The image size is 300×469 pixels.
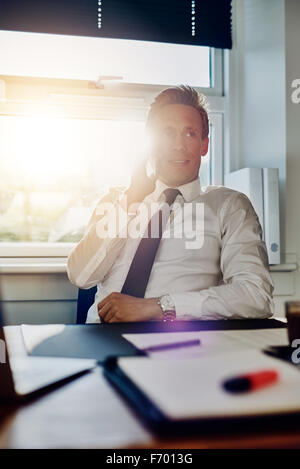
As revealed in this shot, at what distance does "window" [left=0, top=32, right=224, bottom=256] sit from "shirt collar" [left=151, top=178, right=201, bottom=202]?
17.7 inches

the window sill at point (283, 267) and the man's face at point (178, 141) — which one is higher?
the man's face at point (178, 141)

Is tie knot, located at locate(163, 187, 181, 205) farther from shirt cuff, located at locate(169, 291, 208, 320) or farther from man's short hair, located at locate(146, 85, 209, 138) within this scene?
shirt cuff, located at locate(169, 291, 208, 320)

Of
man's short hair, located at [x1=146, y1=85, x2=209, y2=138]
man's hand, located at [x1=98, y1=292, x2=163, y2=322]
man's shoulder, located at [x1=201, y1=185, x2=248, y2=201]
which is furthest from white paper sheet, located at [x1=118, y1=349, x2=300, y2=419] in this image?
man's short hair, located at [x1=146, y1=85, x2=209, y2=138]

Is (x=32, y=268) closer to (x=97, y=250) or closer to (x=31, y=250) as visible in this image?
(x=31, y=250)

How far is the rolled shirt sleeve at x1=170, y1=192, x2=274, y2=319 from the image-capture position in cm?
129

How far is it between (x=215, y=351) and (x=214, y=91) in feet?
6.09

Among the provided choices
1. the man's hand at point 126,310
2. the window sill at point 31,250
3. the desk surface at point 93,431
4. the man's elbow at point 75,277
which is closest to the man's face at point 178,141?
the man's elbow at point 75,277

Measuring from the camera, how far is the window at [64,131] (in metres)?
2.10

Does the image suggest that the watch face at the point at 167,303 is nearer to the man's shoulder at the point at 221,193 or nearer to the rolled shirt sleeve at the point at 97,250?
the rolled shirt sleeve at the point at 97,250

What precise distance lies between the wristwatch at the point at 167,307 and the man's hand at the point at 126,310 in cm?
1

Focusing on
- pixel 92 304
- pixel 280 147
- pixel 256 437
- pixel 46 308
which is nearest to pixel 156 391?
pixel 256 437

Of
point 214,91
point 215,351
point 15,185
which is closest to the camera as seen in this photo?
point 215,351

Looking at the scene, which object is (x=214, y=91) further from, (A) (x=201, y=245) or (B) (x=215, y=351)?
(B) (x=215, y=351)
